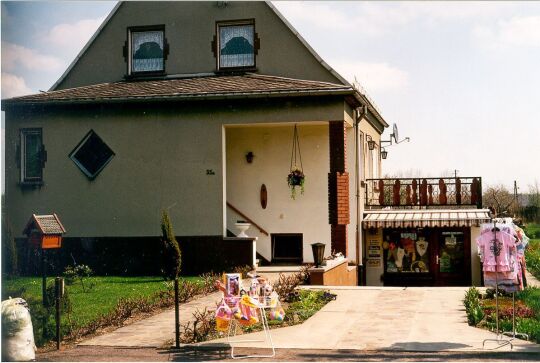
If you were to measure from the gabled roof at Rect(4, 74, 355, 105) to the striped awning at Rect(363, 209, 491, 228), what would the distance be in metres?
5.74

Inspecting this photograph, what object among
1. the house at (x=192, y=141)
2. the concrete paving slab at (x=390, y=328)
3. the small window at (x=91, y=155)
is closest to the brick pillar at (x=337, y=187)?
the house at (x=192, y=141)

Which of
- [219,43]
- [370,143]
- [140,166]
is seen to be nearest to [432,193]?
[370,143]

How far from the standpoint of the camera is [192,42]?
75.9 ft

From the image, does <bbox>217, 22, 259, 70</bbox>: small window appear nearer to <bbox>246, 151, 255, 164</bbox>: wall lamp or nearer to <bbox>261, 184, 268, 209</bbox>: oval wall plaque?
<bbox>246, 151, 255, 164</bbox>: wall lamp

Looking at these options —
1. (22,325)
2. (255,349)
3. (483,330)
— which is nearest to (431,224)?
(483,330)

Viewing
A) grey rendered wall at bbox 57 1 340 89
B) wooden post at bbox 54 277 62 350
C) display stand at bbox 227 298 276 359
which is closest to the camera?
display stand at bbox 227 298 276 359

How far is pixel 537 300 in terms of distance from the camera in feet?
48.2

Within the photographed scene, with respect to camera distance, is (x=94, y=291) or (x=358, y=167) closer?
(x=94, y=291)

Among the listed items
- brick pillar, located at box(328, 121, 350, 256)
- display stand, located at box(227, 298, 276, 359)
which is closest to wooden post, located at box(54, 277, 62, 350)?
display stand, located at box(227, 298, 276, 359)

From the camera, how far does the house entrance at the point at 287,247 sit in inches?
917

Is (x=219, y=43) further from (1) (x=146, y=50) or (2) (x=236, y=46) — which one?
(1) (x=146, y=50)

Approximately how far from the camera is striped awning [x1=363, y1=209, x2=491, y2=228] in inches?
964

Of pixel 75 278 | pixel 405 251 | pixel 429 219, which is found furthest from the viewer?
pixel 405 251

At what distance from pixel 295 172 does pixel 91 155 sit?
6.17 meters
